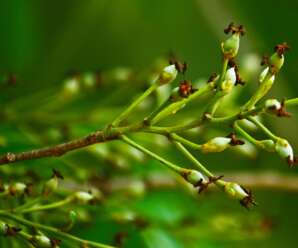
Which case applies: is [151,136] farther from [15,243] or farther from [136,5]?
[136,5]

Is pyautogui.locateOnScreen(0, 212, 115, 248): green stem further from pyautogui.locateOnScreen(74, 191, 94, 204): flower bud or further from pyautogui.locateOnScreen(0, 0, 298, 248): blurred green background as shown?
pyautogui.locateOnScreen(0, 0, 298, 248): blurred green background

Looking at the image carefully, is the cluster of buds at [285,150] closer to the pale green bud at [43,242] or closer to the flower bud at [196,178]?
the flower bud at [196,178]

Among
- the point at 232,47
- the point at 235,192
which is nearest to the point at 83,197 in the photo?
the point at 235,192

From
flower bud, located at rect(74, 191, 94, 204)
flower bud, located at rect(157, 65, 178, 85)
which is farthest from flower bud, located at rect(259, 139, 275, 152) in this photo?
flower bud, located at rect(74, 191, 94, 204)

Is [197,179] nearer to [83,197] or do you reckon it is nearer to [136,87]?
[83,197]

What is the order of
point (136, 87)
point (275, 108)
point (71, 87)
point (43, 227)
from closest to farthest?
point (275, 108) → point (43, 227) → point (71, 87) → point (136, 87)

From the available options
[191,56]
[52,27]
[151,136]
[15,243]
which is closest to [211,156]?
[191,56]
